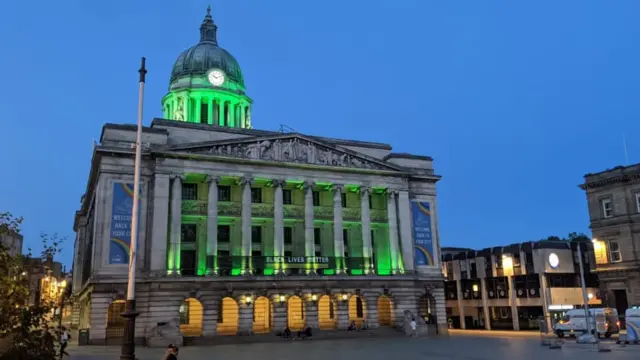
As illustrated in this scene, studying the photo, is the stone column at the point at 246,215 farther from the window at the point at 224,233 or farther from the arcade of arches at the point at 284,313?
the arcade of arches at the point at 284,313

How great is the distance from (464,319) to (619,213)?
86.3ft

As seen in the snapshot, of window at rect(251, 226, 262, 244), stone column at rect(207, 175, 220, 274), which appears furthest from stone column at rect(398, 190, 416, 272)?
stone column at rect(207, 175, 220, 274)

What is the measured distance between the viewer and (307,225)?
191 ft

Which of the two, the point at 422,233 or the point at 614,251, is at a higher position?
the point at 422,233

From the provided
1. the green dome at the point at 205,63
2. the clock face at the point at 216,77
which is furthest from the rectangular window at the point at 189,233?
the green dome at the point at 205,63

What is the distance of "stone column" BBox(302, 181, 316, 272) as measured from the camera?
188ft

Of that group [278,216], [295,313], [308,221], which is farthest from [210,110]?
[295,313]

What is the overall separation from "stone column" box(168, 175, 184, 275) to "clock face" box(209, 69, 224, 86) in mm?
28824

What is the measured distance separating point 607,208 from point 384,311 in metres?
27.3

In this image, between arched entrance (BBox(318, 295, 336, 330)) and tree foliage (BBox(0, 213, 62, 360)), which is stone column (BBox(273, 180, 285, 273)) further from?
tree foliage (BBox(0, 213, 62, 360))

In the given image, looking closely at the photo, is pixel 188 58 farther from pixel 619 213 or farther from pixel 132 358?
pixel 132 358

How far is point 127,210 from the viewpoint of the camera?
165ft

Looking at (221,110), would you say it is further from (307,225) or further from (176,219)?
(176,219)

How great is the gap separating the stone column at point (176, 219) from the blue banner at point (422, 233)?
26.3 meters
